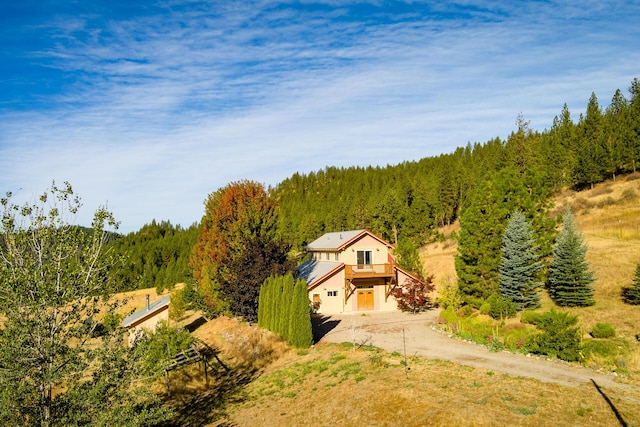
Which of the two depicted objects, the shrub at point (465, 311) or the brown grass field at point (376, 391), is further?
the shrub at point (465, 311)

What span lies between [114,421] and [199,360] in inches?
598

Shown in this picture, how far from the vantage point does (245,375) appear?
22.1 metres

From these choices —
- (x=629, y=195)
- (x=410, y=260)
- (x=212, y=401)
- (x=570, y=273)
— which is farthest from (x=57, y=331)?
(x=629, y=195)

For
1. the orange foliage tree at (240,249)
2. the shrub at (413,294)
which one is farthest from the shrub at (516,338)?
the orange foliage tree at (240,249)

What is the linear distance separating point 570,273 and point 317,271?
20786 millimetres

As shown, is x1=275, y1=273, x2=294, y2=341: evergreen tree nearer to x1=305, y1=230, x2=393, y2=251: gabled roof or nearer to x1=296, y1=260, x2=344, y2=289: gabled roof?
x1=296, y1=260, x2=344, y2=289: gabled roof

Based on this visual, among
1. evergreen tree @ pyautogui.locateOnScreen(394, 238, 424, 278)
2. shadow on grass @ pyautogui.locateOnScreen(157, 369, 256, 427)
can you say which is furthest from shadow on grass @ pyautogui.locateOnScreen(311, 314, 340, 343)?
evergreen tree @ pyautogui.locateOnScreen(394, 238, 424, 278)

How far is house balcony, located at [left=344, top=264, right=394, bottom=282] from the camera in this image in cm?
3600

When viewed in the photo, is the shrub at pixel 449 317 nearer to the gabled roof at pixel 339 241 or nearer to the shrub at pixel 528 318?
the shrub at pixel 528 318

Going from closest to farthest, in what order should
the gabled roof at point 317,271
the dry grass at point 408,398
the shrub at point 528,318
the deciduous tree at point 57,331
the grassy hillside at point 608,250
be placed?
the deciduous tree at point 57,331, the dry grass at point 408,398, the grassy hillside at point 608,250, the shrub at point 528,318, the gabled roof at point 317,271

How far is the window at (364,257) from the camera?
127 ft

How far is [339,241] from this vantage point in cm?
4012

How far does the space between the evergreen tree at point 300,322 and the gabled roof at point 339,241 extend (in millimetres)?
→ 13658

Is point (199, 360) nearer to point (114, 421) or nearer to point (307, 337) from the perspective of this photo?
point (307, 337)
